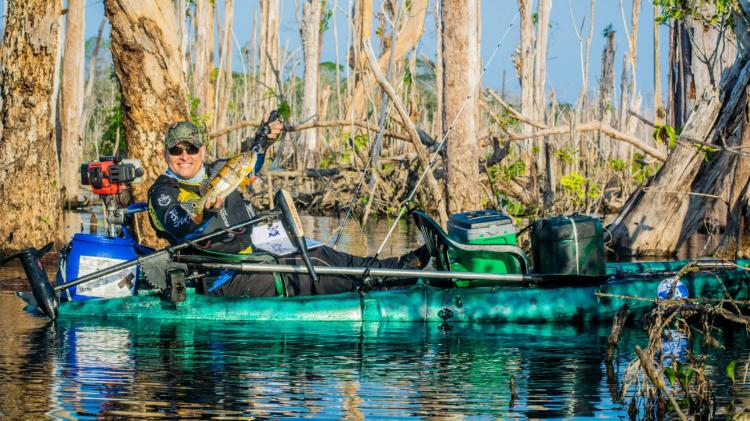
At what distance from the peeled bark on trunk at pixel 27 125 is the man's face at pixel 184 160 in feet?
11.8

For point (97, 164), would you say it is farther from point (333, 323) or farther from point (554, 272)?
point (554, 272)

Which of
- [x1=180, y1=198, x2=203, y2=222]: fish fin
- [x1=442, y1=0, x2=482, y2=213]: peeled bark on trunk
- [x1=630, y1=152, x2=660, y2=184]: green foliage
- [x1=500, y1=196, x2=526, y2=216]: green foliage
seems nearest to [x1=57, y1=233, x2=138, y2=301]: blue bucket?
[x1=180, y1=198, x2=203, y2=222]: fish fin

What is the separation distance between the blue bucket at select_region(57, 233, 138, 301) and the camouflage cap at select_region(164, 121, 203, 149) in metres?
0.71

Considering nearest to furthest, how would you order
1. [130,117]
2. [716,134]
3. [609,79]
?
[130,117] < [716,134] < [609,79]

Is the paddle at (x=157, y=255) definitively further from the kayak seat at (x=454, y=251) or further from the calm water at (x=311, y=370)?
the kayak seat at (x=454, y=251)

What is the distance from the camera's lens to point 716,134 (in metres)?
10.9

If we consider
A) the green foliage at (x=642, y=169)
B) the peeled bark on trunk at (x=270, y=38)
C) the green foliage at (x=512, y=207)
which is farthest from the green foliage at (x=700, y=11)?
the peeled bark on trunk at (x=270, y=38)

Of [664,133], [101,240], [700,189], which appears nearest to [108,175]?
[101,240]

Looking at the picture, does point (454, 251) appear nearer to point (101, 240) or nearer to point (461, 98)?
point (101, 240)

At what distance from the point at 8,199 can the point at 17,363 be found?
193 inches

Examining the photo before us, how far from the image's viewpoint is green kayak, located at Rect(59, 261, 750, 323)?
7.41 meters

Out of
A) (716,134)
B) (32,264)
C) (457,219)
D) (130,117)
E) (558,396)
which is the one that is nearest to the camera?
(558,396)

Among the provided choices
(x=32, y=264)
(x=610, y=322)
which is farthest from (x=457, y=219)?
(x=32, y=264)

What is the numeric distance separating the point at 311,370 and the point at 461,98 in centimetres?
642
